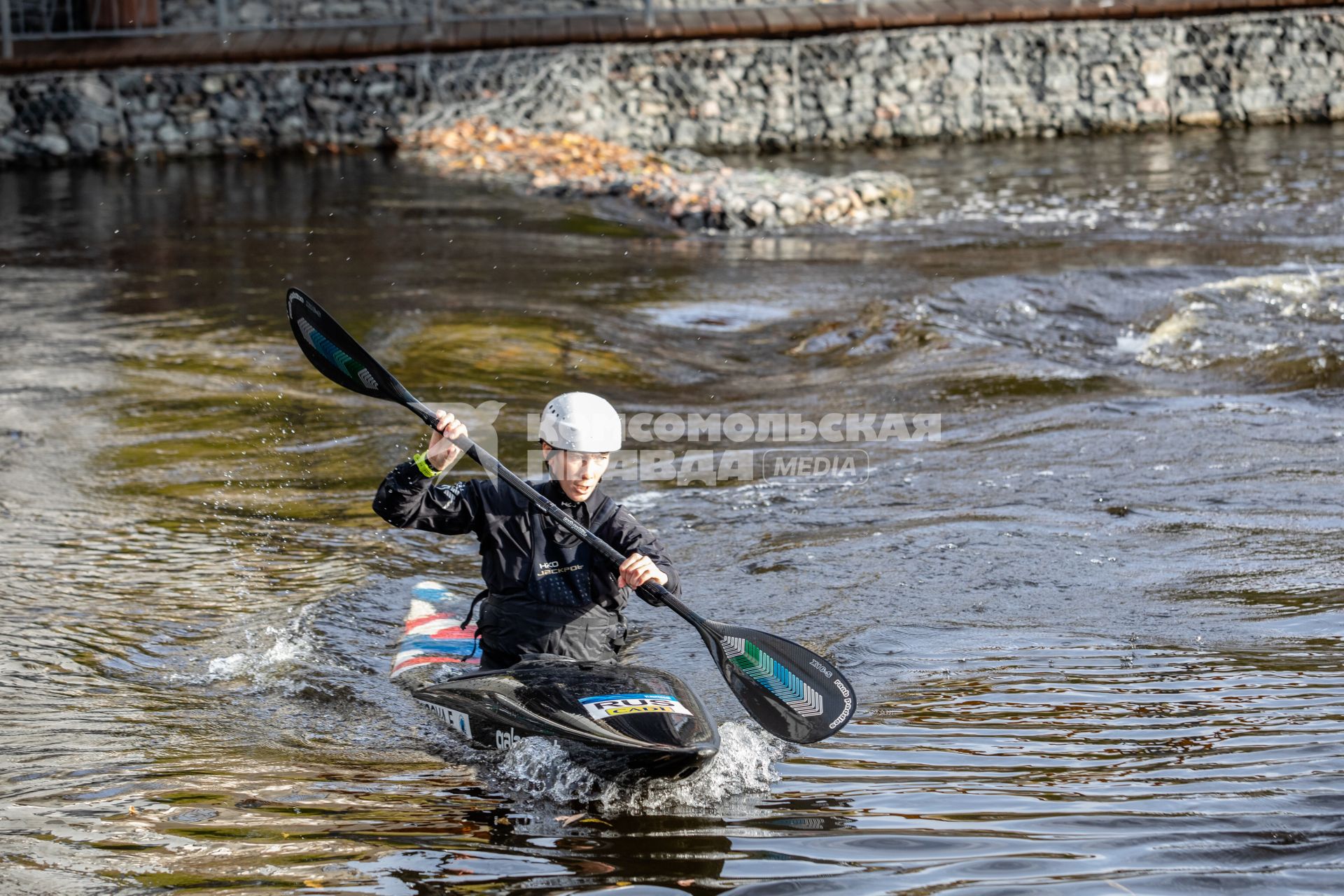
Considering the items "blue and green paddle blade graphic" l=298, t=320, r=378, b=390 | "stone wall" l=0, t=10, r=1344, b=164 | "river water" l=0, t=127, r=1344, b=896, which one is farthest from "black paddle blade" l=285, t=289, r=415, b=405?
"stone wall" l=0, t=10, r=1344, b=164

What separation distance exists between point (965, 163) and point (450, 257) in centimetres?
715

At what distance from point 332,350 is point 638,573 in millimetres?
1595

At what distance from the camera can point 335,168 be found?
16734 mm

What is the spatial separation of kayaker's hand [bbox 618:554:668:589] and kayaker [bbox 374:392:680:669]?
12cm

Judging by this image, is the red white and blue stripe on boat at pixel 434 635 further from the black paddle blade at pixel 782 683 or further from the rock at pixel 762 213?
the rock at pixel 762 213

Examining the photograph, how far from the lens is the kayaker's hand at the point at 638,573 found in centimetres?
438

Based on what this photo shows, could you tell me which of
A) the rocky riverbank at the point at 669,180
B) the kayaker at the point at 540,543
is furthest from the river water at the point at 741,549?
the rocky riverbank at the point at 669,180

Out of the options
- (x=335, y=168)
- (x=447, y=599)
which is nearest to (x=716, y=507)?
(x=447, y=599)

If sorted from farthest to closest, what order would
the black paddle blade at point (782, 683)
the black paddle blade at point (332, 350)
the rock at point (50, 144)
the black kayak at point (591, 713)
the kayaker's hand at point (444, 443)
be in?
1. the rock at point (50, 144)
2. the black paddle blade at point (332, 350)
3. the kayaker's hand at point (444, 443)
4. the black paddle blade at point (782, 683)
5. the black kayak at point (591, 713)

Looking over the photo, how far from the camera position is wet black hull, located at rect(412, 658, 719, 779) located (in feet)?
13.5

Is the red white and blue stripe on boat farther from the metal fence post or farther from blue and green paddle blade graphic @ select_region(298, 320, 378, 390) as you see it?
the metal fence post

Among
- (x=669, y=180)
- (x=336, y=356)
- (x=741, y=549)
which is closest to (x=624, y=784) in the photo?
(x=336, y=356)

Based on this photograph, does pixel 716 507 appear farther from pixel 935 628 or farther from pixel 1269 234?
pixel 1269 234

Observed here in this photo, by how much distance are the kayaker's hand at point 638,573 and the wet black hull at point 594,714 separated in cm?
29
